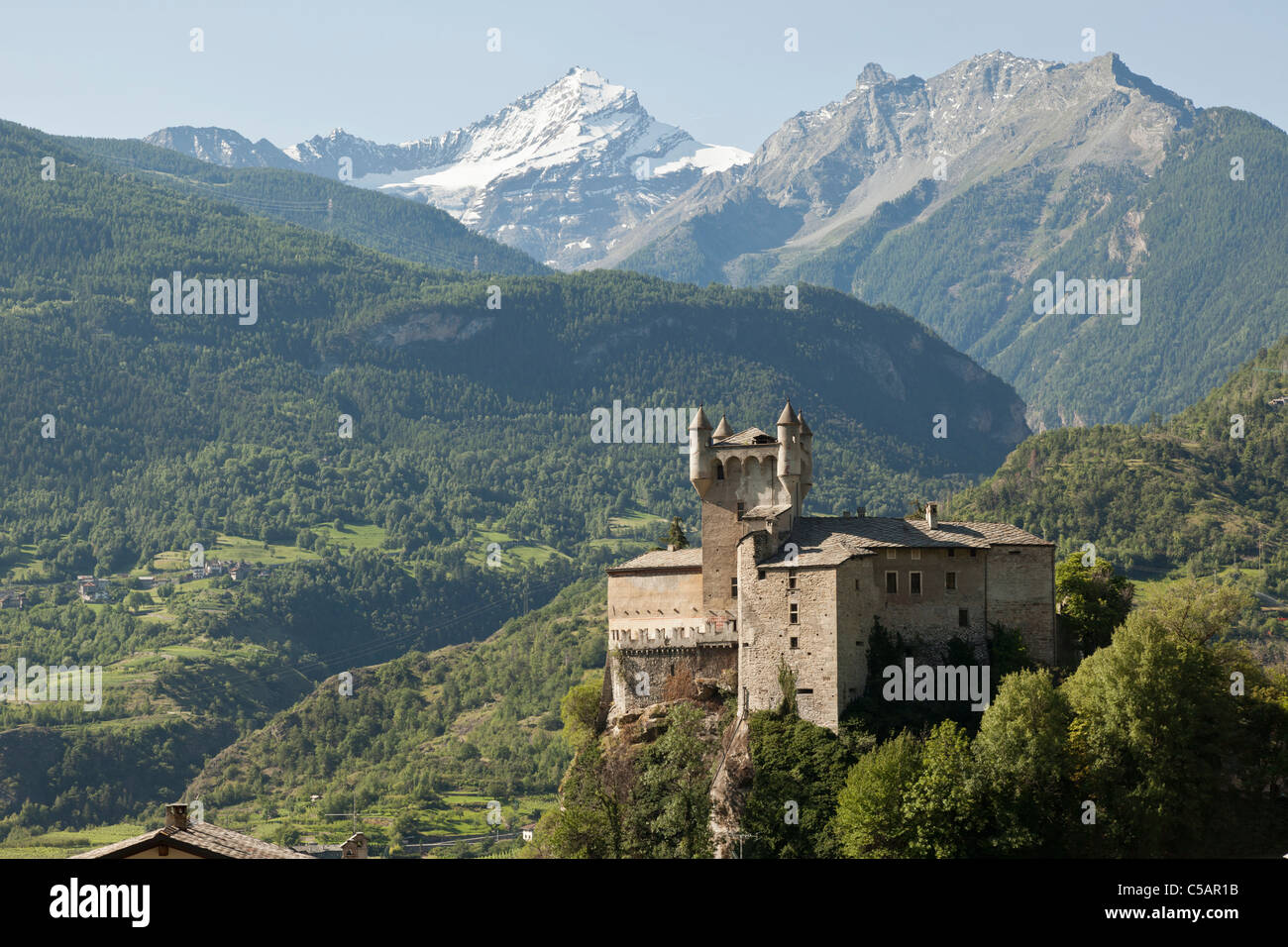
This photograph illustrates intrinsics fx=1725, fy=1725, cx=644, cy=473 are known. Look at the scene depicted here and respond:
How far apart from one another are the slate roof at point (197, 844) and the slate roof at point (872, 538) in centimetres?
3484

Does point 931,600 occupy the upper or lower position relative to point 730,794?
upper

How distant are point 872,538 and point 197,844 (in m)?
45.7

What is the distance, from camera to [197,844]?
183ft

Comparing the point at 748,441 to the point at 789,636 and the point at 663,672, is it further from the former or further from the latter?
the point at 789,636

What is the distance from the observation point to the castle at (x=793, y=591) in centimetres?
8844

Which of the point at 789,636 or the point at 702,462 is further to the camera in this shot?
the point at 702,462

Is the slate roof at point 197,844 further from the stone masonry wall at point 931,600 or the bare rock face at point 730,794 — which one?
the stone masonry wall at point 931,600

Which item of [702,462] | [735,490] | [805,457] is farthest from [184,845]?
[805,457]

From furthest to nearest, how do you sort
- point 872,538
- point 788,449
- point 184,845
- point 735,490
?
point 735,490, point 788,449, point 872,538, point 184,845

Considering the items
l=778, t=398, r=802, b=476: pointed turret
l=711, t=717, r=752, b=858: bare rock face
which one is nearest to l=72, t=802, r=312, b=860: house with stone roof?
l=711, t=717, r=752, b=858: bare rock face
